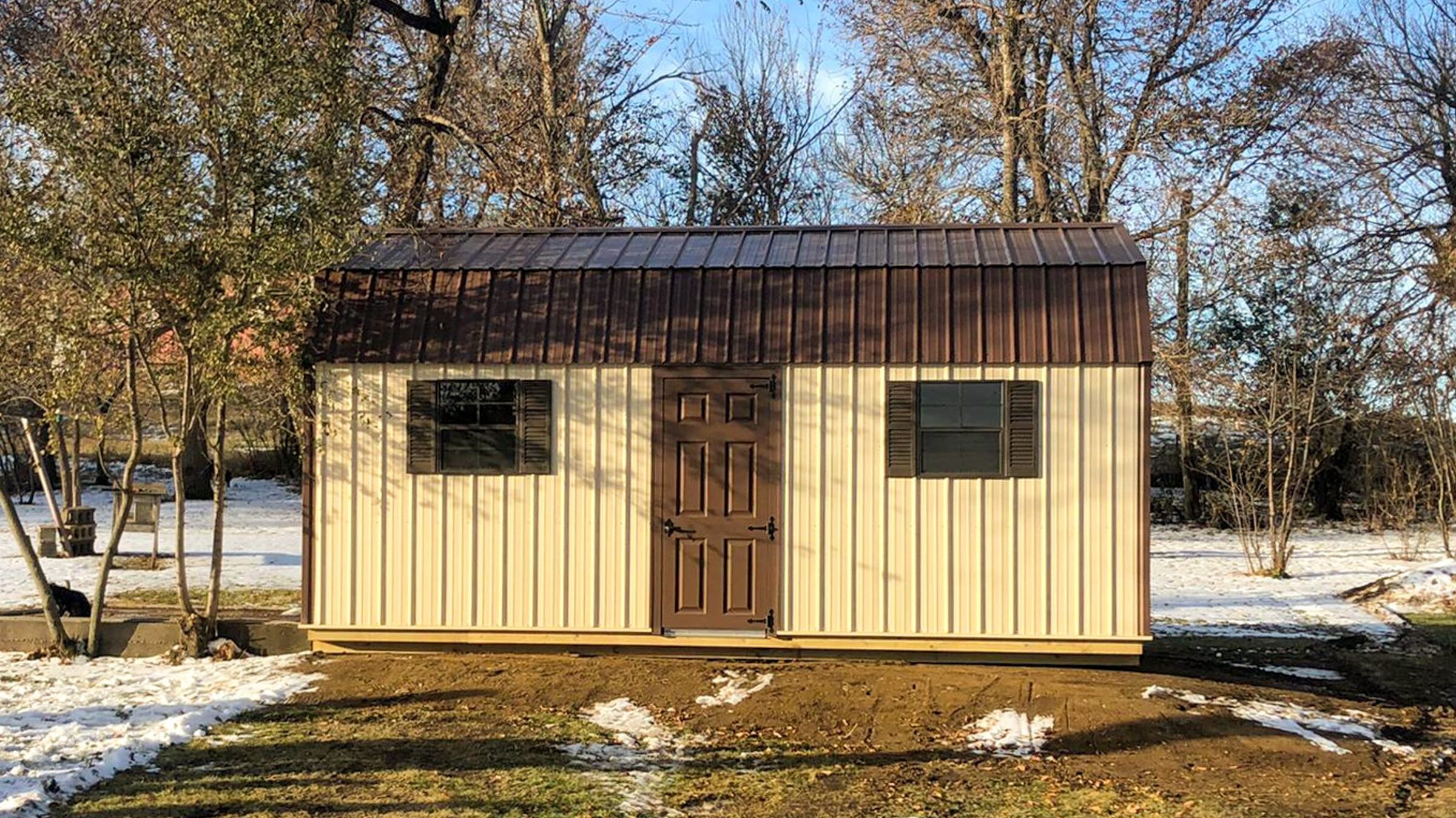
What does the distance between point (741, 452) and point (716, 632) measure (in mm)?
1265

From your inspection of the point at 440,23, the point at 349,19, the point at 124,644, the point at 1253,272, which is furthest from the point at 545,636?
the point at 1253,272

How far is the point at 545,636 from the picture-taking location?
8.20 metres

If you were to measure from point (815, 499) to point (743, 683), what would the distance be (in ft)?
4.40

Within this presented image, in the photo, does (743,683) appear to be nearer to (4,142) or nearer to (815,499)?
(815,499)

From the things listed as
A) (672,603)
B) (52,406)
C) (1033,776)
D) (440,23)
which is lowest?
(1033,776)

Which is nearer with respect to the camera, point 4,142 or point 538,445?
point 4,142

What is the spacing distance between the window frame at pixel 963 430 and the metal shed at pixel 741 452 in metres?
0.02

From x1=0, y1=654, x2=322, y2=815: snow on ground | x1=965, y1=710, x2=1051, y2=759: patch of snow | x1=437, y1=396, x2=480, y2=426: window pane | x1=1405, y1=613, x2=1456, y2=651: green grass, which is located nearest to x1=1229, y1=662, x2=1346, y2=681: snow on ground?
x1=1405, y1=613, x2=1456, y2=651: green grass

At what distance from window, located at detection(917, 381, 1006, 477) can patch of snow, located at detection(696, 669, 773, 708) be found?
1.78m

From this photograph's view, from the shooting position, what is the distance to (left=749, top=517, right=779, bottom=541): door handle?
8000 mm

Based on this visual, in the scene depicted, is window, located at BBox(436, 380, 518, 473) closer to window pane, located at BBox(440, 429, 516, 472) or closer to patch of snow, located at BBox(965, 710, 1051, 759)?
window pane, located at BBox(440, 429, 516, 472)

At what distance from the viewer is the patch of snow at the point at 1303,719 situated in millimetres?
6496

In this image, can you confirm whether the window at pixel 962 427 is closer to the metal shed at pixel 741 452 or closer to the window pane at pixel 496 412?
the metal shed at pixel 741 452

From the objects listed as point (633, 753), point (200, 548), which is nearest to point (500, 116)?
point (200, 548)
